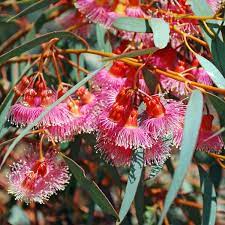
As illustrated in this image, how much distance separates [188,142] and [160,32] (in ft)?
0.77

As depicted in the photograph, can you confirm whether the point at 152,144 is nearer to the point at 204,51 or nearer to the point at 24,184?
the point at 24,184

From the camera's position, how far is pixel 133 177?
4.11 ft

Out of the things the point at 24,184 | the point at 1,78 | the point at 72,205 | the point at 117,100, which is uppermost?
the point at 117,100

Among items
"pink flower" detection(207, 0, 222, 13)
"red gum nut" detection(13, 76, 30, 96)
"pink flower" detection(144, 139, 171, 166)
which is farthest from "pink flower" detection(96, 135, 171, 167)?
"pink flower" detection(207, 0, 222, 13)

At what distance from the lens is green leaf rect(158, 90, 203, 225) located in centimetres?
105

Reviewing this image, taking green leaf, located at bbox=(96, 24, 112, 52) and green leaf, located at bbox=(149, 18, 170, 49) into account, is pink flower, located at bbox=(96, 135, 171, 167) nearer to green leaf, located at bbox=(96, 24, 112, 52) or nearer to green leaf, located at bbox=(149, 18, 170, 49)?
green leaf, located at bbox=(149, 18, 170, 49)

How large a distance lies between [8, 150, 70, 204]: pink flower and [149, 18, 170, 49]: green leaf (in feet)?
1.02

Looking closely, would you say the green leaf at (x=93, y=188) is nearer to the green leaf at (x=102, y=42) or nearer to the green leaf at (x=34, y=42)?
the green leaf at (x=34, y=42)

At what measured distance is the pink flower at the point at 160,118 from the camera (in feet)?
3.98

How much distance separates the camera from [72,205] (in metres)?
2.21

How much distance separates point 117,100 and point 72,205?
3.34ft

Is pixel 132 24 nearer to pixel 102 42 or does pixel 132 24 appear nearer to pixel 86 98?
pixel 86 98

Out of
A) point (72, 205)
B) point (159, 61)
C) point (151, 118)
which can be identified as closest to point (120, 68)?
point (159, 61)

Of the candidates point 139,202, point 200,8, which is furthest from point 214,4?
point 139,202
